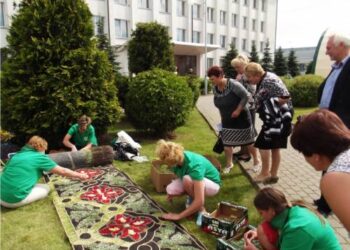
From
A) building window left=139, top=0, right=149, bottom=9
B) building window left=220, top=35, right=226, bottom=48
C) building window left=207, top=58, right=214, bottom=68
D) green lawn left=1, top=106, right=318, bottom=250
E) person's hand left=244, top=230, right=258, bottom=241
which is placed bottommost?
green lawn left=1, top=106, right=318, bottom=250

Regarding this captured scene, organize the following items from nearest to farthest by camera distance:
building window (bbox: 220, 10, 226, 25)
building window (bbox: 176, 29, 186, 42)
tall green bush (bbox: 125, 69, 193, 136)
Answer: tall green bush (bbox: 125, 69, 193, 136), building window (bbox: 176, 29, 186, 42), building window (bbox: 220, 10, 226, 25)

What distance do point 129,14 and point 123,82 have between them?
22835 millimetres

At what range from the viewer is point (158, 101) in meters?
8.73

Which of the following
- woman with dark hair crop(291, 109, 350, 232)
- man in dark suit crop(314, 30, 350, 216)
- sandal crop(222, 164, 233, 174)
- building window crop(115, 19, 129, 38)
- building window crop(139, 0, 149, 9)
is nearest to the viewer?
woman with dark hair crop(291, 109, 350, 232)

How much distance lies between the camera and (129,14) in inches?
1254

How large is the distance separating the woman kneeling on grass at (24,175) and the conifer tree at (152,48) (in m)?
6.82

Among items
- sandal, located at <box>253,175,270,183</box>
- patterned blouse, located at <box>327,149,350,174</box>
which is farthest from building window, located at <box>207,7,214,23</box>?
patterned blouse, located at <box>327,149,350,174</box>

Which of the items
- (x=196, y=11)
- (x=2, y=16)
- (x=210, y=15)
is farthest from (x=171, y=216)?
(x=210, y=15)

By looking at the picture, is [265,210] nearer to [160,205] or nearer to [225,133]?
[160,205]

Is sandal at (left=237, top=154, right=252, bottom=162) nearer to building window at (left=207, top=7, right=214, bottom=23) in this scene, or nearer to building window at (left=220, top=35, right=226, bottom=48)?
building window at (left=207, top=7, right=214, bottom=23)

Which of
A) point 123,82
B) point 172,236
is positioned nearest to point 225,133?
point 172,236

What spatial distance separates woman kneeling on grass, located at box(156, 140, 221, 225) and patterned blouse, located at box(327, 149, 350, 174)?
2.40m

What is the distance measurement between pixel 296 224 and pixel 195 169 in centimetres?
187

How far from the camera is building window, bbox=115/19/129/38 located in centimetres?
3133
